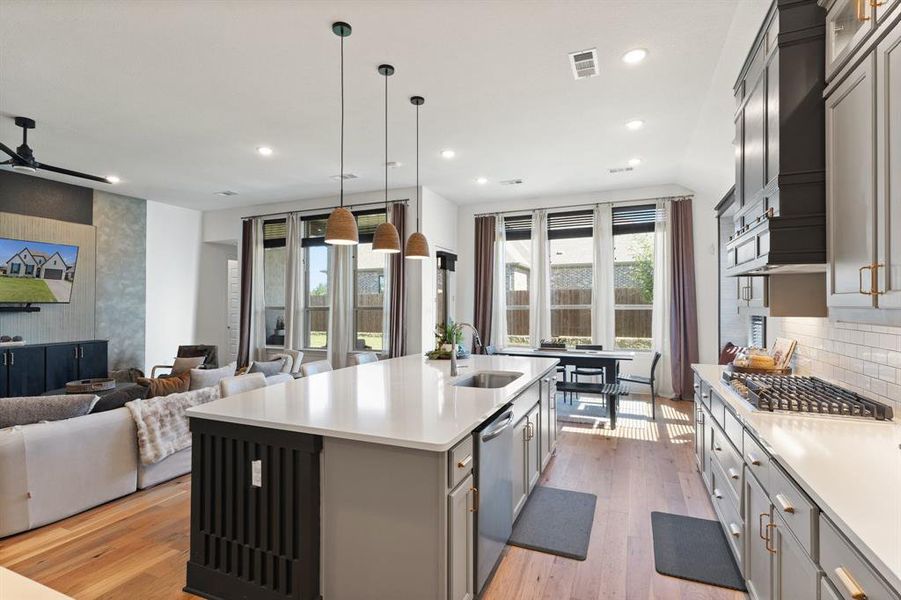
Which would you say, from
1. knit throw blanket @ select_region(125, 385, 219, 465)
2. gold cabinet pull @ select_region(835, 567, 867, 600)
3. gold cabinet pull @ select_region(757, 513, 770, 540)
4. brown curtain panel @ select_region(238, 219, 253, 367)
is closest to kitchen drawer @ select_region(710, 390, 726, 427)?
gold cabinet pull @ select_region(757, 513, 770, 540)

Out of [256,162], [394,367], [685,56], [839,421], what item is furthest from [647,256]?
[256,162]

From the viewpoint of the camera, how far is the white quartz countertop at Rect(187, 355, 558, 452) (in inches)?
72.0

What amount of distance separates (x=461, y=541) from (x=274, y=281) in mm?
7077

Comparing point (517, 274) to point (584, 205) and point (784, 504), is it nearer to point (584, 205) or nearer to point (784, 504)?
point (584, 205)

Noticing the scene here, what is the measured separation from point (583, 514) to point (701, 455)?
113 cm

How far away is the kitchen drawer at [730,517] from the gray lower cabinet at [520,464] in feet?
3.74

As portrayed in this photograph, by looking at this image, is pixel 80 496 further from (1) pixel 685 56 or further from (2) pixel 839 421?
(1) pixel 685 56

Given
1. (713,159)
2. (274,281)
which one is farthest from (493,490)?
(274,281)

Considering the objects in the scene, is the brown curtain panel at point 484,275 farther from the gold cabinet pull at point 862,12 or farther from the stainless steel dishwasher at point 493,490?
the gold cabinet pull at point 862,12

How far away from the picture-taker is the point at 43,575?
2334 mm

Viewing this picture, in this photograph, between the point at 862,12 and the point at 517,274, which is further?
the point at 517,274

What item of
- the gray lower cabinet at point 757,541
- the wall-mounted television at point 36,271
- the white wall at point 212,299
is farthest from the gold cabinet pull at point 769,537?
the white wall at point 212,299

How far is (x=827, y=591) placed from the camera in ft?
3.90

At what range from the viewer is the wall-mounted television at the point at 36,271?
18.4 feet
